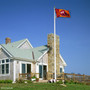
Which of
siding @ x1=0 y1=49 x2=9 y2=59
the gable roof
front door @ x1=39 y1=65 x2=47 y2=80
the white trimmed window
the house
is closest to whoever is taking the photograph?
the house

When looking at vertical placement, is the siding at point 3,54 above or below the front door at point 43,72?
above

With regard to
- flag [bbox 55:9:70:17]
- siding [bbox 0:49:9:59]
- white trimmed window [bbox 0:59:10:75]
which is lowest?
white trimmed window [bbox 0:59:10:75]

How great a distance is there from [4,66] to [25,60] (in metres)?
2.90

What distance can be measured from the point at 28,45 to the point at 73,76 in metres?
11.8

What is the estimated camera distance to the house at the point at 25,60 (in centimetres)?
2467

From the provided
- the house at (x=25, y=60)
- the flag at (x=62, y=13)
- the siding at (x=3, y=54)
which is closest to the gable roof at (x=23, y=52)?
the house at (x=25, y=60)

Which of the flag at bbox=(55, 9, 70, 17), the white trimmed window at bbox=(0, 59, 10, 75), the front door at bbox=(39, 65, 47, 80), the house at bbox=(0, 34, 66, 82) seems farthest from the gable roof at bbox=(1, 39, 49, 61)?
the flag at bbox=(55, 9, 70, 17)

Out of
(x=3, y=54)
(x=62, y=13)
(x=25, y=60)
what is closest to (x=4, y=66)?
(x=3, y=54)

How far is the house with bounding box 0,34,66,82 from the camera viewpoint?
2467cm

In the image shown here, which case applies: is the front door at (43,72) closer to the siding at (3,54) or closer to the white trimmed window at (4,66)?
the white trimmed window at (4,66)

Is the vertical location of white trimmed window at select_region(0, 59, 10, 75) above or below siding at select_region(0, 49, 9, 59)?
below

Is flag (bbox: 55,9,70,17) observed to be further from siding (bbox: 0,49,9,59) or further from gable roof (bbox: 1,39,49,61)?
siding (bbox: 0,49,9,59)

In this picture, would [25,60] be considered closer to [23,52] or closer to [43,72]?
[23,52]

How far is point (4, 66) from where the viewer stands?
25516 mm
